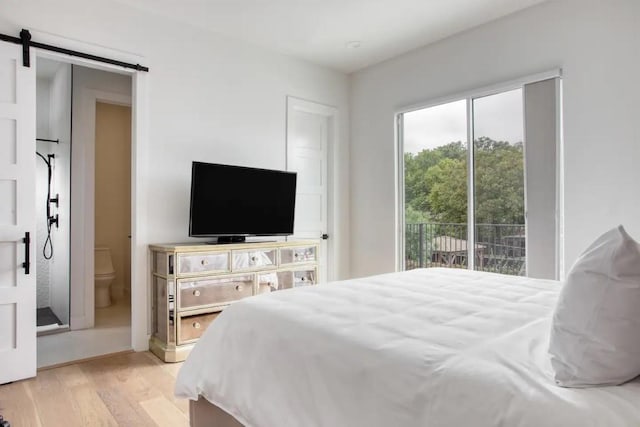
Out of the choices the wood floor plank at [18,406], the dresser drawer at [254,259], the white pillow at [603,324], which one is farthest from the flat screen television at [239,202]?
the white pillow at [603,324]

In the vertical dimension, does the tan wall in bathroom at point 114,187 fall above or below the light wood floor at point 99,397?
above

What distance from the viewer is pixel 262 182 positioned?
379 cm

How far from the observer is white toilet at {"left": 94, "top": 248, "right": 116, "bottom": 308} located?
16.0ft

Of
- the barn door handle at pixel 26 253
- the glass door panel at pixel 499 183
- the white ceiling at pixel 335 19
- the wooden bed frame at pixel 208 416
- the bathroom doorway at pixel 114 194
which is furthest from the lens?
the bathroom doorway at pixel 114 194

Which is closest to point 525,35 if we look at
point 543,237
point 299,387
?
point 543,237

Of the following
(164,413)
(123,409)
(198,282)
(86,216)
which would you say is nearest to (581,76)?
(198,282)

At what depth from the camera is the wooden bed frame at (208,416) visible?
168 centimetres

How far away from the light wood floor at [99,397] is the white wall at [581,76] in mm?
3102

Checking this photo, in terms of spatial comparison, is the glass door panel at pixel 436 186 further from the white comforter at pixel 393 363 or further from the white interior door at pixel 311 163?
the white comforter at pixel 393 363

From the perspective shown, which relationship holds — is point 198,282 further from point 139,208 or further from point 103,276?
point 103,276

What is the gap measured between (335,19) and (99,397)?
11.2 feet

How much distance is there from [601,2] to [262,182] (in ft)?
9.97

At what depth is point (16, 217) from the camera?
2752mm

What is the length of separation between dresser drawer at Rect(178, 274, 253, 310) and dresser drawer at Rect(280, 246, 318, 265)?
401 millimetres
